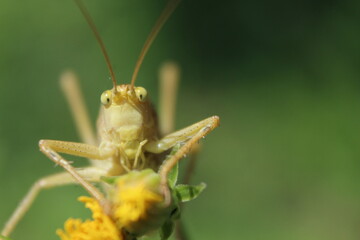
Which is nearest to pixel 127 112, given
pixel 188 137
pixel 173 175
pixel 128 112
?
pixel 128 112

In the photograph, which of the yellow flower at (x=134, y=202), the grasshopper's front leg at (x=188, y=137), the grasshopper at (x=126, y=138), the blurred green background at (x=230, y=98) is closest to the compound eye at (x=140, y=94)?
the grasshopper at (x=126, y=138)

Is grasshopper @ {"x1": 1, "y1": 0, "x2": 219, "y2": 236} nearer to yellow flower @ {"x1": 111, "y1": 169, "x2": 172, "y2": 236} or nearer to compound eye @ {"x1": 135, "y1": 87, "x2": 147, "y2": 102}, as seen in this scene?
compound eye @ {"x1": 135, "y1": 87, "x2": 147, "y2": 102}

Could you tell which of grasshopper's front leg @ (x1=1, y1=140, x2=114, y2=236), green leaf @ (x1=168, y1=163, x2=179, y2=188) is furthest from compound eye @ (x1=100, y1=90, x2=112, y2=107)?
green leaf @ (x1=168, y1=163, x2=179, y2=188)

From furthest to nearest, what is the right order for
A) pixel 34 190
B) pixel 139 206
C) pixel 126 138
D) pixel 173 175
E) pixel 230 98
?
pixel 230 98 < pixel 34 190 < pixel 126 138 < pixel 173 175 < pixel 139 206

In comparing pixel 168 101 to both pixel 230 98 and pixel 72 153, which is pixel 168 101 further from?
pixel 230 98

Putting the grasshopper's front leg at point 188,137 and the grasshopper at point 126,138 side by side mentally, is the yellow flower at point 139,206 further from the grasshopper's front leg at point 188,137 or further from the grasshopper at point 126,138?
the grasshopper at point 126,138

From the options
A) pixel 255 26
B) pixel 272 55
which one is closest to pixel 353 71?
pixel 272 55
